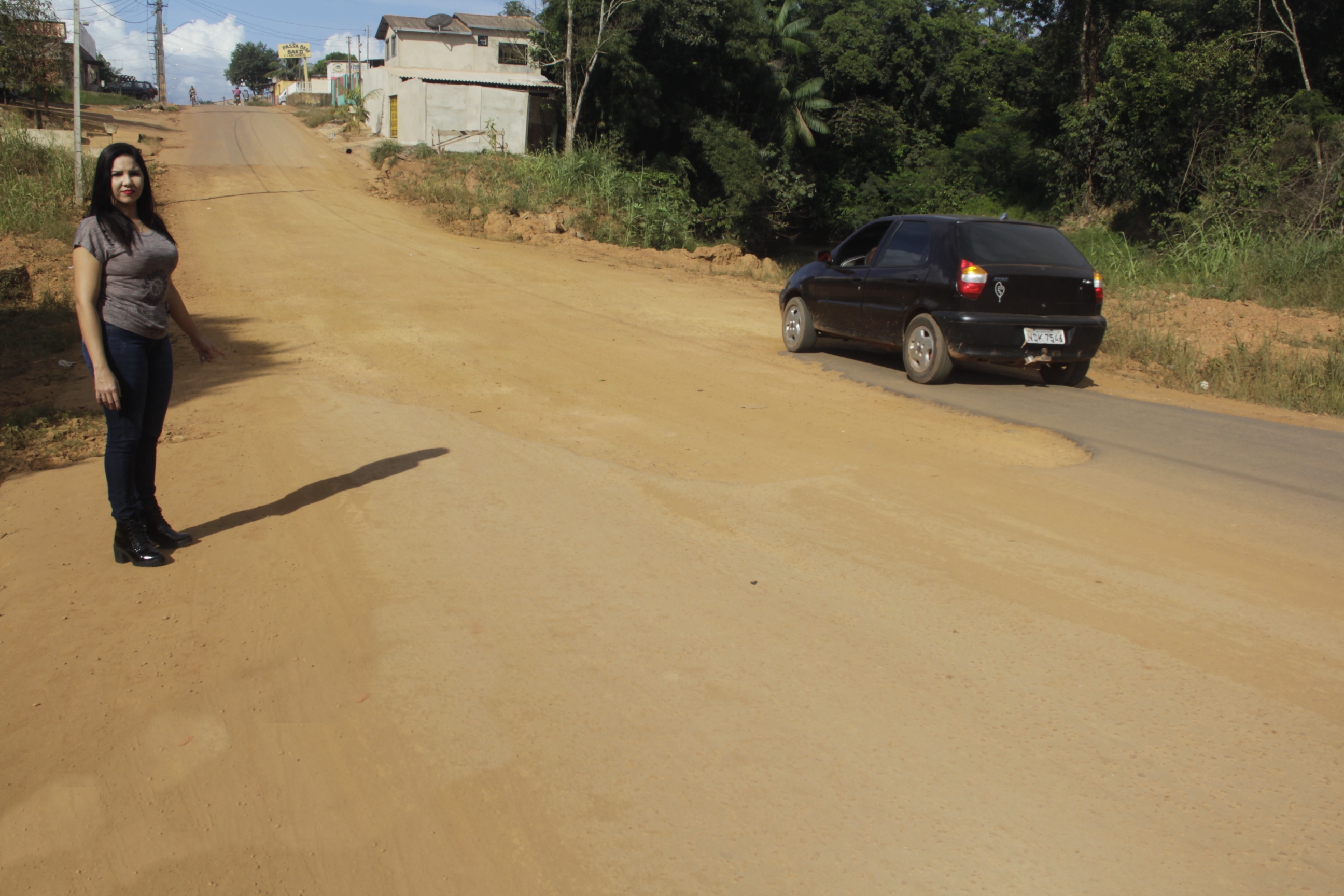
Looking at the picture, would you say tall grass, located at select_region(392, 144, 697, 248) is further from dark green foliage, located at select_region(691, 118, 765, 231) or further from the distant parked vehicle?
the distant parked vehicle

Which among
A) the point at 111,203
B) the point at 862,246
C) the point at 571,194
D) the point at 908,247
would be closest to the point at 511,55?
the point at 571,194

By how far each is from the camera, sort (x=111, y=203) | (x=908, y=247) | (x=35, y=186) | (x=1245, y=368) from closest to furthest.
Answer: (x=111, y=203)
(x=908, y=247)
(x=1245, y=368)
(x=35, y=186)

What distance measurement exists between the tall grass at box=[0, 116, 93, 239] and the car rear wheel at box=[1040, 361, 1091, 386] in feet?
47.5

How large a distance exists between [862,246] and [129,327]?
26.5 feet

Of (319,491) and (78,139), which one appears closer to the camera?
(319,491)

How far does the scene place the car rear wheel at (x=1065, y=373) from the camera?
9.77 metres

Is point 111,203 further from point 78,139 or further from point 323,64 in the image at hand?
point 323,64

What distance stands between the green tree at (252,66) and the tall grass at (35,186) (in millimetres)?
109492

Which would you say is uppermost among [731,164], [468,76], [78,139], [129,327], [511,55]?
[511,55]

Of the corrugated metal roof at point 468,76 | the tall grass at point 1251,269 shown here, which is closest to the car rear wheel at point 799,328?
the tall grass at point 1251,269

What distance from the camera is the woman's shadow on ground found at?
5156mm

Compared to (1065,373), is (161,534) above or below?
below

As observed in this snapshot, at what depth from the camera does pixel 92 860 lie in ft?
8.81

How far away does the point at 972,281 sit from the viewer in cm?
891
